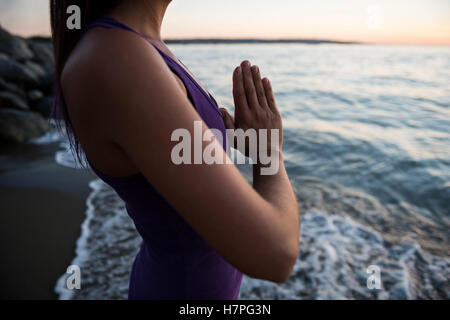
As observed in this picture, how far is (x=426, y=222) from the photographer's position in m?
4.70

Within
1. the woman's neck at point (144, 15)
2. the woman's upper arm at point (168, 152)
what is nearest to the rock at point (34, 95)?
the woman's neck at point (144, 15)

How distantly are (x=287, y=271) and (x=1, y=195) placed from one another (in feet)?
16.7

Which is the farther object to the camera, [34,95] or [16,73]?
[16,73]

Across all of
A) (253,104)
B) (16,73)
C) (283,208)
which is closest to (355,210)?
(253,104)

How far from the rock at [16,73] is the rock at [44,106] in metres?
1.68

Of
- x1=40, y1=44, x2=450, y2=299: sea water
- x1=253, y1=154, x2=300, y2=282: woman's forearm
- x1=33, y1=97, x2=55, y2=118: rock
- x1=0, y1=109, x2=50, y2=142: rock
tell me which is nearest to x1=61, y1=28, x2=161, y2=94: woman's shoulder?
x1=253, y1=154, x2=300, y2=282: woman's forearm

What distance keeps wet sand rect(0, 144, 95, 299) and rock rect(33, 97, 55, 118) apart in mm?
4482

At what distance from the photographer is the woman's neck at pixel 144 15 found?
0.86 m

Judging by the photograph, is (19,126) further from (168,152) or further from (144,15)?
(168,152)

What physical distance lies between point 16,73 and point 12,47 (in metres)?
6.04

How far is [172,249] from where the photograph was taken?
1.06m

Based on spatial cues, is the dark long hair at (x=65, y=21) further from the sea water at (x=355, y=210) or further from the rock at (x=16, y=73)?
the rock at (x=16, y=73)
